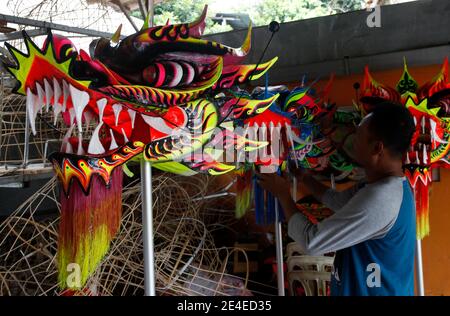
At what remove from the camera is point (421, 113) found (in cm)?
186

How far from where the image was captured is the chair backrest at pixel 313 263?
2.06 metres

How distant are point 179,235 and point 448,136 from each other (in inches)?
52.7

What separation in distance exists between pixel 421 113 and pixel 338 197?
2.65 ft

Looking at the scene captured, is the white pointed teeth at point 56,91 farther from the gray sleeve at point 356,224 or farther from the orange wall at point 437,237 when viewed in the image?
the orange wall at point 437,237

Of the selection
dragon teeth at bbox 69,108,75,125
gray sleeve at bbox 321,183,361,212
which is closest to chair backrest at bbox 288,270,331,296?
gray sleeve at bbox 321,183,361,212

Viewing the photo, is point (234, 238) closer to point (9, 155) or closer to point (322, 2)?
point (9, 155)

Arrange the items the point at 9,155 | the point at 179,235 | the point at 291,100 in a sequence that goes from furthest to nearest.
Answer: the point at 9,155
the point at 179,235
the point at 291,100

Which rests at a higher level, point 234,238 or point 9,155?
point 9,155

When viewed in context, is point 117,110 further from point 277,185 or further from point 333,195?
point 333,195

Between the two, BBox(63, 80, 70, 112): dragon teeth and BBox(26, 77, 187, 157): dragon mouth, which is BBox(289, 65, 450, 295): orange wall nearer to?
BBox(26, 77, 187, 157): dragon mouth

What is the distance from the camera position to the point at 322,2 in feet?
13.4

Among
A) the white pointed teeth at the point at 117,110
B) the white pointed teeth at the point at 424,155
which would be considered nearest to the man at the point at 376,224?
the white pointed teeth at the point at 117,110

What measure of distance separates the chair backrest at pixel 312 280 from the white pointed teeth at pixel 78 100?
4.75 feet
